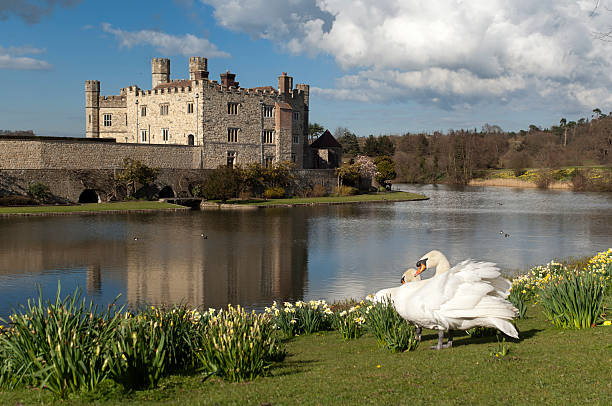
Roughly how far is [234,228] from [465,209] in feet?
78.4

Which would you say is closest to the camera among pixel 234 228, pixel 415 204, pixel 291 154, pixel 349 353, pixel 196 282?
pixel 349 353

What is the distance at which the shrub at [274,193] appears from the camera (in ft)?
193

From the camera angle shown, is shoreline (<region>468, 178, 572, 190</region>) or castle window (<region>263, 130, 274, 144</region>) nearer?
castle window (<region>263, 130, 274, 144</region>)

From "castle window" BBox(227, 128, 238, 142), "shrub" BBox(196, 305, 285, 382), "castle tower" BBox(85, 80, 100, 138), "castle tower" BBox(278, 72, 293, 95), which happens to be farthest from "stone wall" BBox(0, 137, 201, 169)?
"shrub" BBox(196, 305, 285, 382)

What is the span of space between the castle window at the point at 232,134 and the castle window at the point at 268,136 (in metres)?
3.53

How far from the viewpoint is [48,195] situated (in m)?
47.7

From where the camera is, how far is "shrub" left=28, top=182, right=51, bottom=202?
153 feet

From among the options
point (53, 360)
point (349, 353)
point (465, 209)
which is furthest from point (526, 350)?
point (465, 209)

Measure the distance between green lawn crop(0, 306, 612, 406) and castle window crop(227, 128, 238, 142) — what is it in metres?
54.1

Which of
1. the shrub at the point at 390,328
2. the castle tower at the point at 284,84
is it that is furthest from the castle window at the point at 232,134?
the shrub at the point at 390,328

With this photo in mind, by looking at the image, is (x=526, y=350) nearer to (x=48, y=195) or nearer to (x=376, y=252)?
(x=376, y=252)

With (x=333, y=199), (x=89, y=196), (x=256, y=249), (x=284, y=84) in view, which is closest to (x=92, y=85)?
(x=89, y=196)

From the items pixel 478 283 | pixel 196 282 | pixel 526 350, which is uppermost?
pixel 478 283

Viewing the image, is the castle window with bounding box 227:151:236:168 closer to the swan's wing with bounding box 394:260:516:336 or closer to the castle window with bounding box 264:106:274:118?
the castle window with bounding box 264:106:274:118
